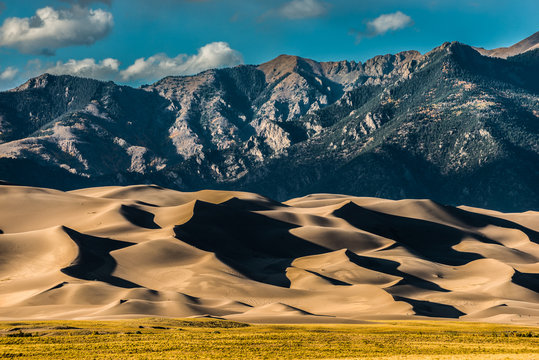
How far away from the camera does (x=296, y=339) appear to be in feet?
251

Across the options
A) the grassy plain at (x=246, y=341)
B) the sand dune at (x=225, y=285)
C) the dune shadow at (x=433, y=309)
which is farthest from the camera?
the dune shadow at (x=433, y=309)

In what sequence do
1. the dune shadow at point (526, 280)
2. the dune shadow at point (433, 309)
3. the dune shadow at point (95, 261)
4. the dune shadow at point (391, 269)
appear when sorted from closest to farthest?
the dune shadow at point (433, 309) → the dune shadow at point (95, 261) → the dune shadow at point (526, 280) → the dune shadow at point (391, 269)

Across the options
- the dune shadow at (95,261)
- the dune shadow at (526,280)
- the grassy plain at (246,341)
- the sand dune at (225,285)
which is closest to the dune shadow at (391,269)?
the sand dune at (225,285)

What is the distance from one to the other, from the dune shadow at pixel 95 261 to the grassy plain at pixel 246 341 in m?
64.3

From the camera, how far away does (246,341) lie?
2854 inches

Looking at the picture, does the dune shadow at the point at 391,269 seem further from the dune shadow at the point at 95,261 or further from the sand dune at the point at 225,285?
the dune shadow at the point at 95,261

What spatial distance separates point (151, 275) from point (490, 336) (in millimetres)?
100926

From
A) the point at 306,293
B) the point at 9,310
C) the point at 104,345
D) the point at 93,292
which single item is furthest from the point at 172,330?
the point at 306,293

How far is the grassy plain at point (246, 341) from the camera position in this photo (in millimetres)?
59788

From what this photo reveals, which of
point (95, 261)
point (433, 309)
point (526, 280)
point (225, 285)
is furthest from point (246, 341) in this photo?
point (526, 280)

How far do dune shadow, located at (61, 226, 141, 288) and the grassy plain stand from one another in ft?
211

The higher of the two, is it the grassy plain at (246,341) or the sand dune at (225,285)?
the sand dune at (225,285)

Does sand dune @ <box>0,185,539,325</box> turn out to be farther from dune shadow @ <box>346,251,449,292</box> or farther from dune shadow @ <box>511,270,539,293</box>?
dune shadow @ <box>511,270,539,293</box>

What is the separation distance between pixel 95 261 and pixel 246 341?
344ft
